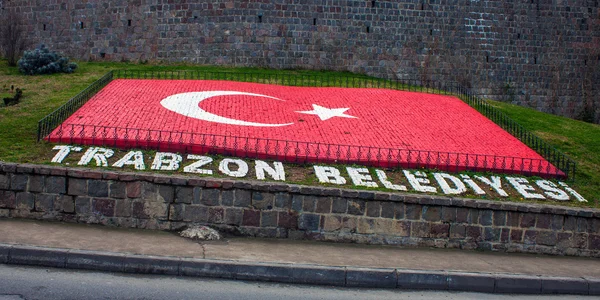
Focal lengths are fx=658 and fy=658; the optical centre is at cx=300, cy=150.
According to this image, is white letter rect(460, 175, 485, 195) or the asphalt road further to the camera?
white letter rect(460, 175, 485, 195)

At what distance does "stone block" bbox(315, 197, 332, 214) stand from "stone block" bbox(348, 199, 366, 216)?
35cm

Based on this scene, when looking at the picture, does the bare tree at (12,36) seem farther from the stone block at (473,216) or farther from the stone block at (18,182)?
the stone block at (473,216)

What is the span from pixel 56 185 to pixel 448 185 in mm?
6932

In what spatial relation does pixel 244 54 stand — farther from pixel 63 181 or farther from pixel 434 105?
pixel 63 181

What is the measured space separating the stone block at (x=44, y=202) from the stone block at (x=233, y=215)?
273 centimetres

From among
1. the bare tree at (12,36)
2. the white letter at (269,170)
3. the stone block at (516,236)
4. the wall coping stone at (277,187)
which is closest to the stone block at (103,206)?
the wall coping stone at (277,187)

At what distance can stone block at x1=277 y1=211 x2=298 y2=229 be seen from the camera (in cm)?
1073

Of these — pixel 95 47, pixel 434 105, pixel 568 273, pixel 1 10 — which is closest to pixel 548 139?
pixel 434 105

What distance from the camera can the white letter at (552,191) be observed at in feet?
41.4

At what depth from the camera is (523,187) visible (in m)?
12.9

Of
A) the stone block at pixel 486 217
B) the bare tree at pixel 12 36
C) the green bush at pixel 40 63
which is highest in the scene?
the bare tree at pixel 12 36

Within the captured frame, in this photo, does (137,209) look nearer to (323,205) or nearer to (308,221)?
(308,221)

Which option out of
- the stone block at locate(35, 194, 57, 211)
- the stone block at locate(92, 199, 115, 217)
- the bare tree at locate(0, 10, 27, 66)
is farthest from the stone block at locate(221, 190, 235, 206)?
the bare tree at locate(0, 10, 27, 66)

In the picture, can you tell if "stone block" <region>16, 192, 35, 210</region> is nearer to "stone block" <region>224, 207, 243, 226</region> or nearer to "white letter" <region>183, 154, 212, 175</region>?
"white letter" <region>183, 154, 212, 175</region>
